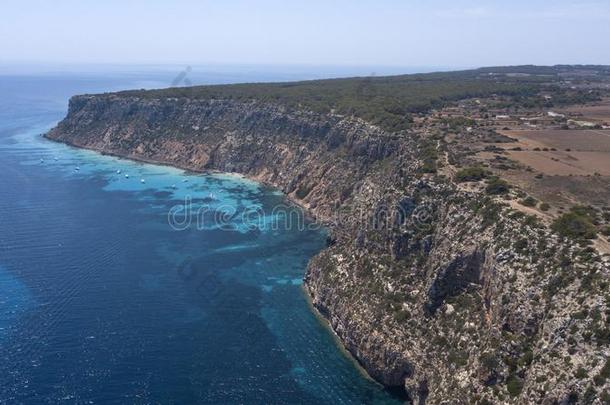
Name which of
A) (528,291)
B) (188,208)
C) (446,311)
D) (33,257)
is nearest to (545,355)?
(528,291)

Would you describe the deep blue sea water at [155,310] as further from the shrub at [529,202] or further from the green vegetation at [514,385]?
the shrub at [529,202]

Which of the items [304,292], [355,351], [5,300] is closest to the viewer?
[355,351]

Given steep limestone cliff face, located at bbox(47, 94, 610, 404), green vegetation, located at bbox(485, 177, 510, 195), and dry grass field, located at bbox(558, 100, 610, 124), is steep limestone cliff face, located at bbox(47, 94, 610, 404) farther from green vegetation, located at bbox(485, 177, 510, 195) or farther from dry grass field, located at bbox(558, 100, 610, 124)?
dry grass field, located at bbox(558, 100, 610, 124)

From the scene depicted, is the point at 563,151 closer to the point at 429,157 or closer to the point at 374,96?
the point at 429,157

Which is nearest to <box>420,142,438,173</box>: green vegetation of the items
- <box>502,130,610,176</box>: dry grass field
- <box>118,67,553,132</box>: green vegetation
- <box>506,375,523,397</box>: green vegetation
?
<box>502,130,610,176</box>: dry grass field

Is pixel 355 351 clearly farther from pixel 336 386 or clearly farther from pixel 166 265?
pixel 166 265
